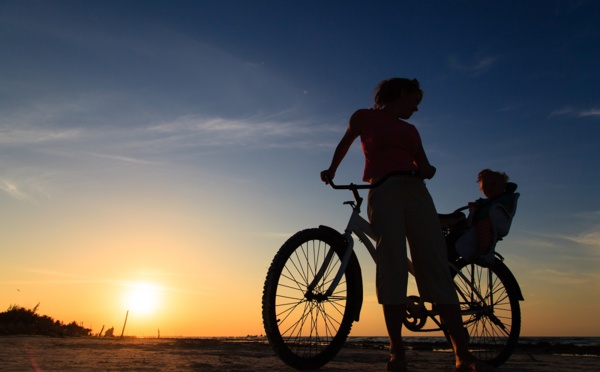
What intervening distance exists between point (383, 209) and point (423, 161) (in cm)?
63

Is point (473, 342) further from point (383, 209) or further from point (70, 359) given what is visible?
point (70, 359)

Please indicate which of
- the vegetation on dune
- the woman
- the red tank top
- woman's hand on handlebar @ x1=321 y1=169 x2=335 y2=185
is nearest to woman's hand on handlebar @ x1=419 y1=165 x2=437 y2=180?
the woman

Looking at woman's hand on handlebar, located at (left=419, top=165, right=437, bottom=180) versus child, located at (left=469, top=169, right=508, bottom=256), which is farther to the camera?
child, located at (left=469, top=169, right=508, bottom=256)

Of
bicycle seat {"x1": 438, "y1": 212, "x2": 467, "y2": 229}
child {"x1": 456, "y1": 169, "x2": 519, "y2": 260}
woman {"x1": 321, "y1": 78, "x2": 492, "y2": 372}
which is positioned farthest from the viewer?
bicycle seat {"x1": 438, "y1": 212, "x2": 467, "y2": 229}

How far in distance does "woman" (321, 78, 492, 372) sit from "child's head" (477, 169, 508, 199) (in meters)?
0.97

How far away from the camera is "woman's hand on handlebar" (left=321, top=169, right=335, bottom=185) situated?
409cm

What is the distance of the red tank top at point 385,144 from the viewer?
383 cm

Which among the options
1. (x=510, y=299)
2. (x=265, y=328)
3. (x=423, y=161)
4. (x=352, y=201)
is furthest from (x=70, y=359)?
(x=510, y=299)

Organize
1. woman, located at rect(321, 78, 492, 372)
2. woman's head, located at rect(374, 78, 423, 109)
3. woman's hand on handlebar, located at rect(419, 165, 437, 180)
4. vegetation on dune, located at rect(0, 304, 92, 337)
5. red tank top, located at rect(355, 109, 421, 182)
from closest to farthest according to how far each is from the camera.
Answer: woman, located at rect(321, 78, 492, 372) < woman's hand on handlebar, located at rect(419, 165, 437, 180) < red tank top, located at rect(355, 109, 421, 182) < woman's head, located at rect(374, 78, 423, 109) < vegetation on dune, located at rect(0, 304, 92, 337)

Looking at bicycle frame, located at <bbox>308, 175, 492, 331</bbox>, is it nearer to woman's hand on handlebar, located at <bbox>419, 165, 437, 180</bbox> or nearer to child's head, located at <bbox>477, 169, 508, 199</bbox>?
woman's hand on handlebar, located at <bbox>419, 165, 437, 180</bbox>

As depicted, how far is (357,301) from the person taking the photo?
3941mm

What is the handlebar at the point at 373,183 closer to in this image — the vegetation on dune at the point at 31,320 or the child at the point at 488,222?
the child at the point at 488,222

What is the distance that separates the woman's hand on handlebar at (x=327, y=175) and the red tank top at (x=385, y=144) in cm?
30

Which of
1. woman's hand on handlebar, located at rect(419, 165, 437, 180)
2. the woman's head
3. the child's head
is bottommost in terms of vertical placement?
woman's hand on handlebar, located at rect(419, 165, 437, 180)
